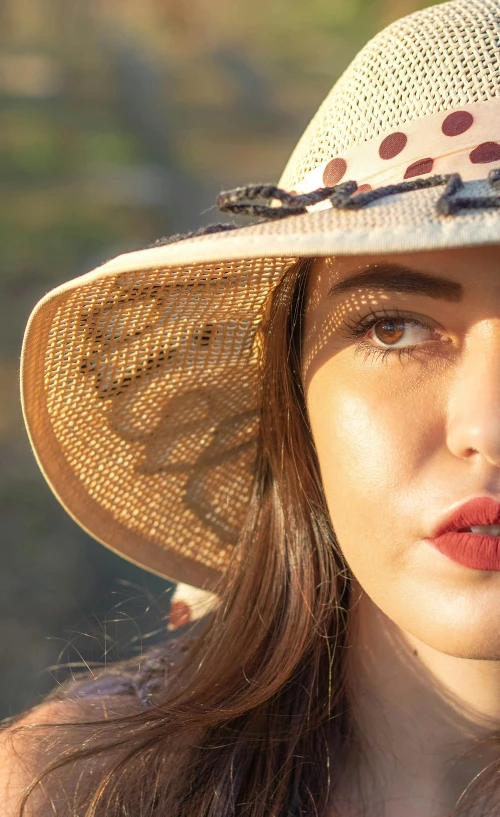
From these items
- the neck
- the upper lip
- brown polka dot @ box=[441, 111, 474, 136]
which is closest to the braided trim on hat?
brown polka dot @ box=[441, 111, 474, 136]

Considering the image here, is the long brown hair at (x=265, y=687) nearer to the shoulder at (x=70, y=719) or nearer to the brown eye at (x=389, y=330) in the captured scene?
the shoulder at (x=70, y=719)

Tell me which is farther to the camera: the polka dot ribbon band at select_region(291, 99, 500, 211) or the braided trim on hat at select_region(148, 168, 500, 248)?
the polka dot ribbon band at select_region(291, 99, 500, 211)

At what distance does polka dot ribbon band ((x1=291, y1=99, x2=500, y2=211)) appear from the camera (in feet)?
3.85

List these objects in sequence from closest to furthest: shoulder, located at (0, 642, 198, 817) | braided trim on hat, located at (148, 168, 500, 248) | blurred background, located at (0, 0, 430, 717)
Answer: braided trim on hat, located at (148, 168, 500, 248) < shoulder, located at (0, 642, 198, 817) < blurred background, located at (0, 0, 430, 717)

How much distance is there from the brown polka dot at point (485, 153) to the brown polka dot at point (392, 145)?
10 cm

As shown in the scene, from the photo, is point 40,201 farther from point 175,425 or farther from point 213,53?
point 175,425

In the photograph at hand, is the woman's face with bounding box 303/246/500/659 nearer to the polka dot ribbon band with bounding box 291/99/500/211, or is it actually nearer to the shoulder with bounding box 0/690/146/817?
the polka dot ribbon band with bounding box 291/99/500/211

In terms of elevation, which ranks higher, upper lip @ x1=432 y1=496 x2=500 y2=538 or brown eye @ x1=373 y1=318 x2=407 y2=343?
brown eye @ x1=373 y1=318 x2=407 y2=343

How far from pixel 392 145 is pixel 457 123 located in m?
0.09

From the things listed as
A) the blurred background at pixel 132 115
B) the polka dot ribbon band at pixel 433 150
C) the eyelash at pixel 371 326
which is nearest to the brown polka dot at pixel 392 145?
the polka dot ribbon band at pixel 433 150

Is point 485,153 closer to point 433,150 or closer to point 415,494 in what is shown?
point 433,150

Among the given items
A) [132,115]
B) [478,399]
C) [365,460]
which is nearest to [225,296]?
[365,460]

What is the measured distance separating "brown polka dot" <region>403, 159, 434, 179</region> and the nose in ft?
0.69

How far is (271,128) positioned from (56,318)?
487 cm
